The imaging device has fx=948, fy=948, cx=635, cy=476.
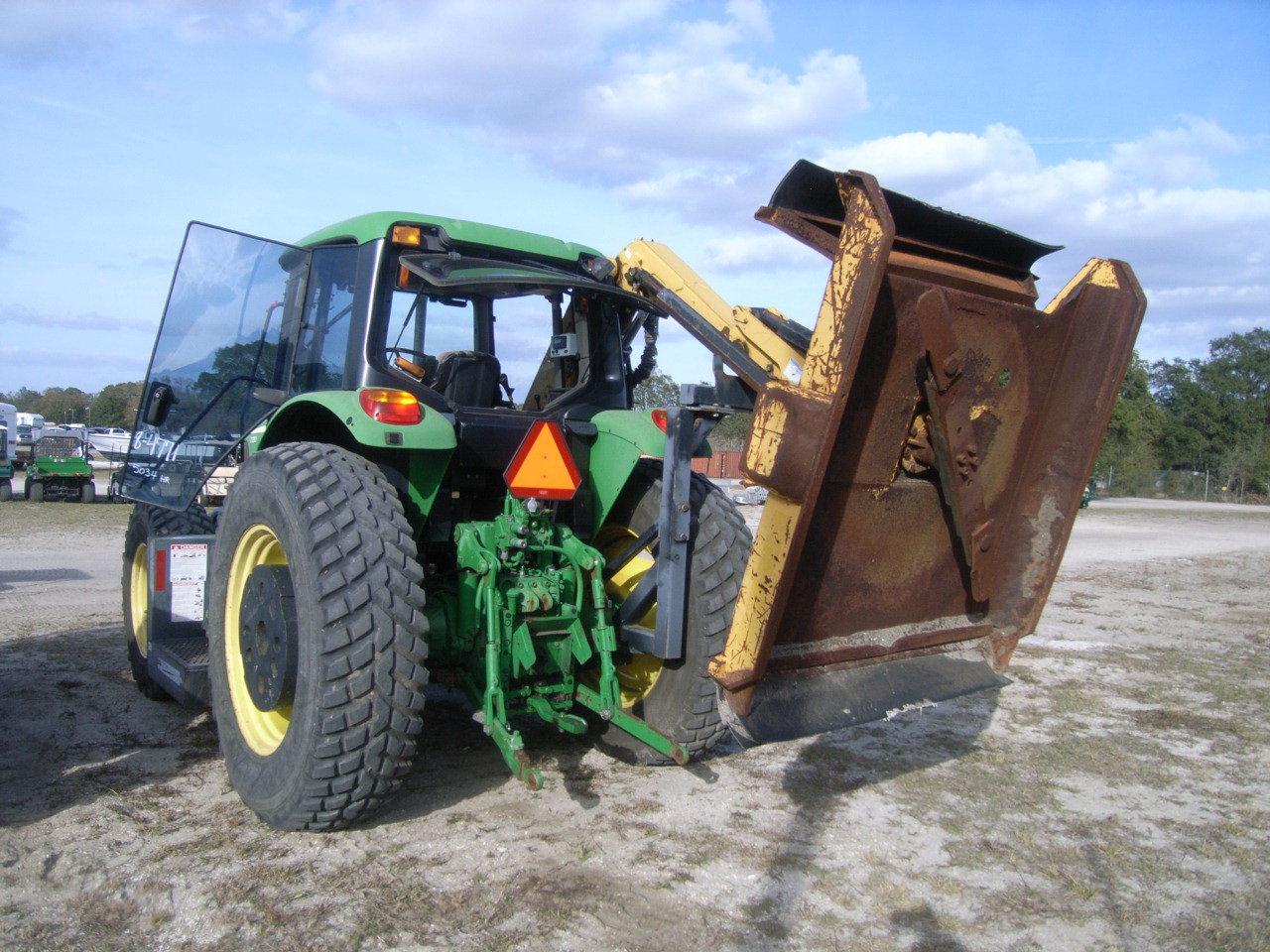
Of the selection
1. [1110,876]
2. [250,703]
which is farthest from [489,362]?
[1110,876]

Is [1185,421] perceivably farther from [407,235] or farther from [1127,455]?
[407,235]

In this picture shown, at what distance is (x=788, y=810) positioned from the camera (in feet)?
12.5

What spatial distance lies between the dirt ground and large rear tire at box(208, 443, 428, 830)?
0.20 m

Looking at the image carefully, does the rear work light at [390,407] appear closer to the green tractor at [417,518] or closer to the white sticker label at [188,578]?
the green tractor at [417,518]

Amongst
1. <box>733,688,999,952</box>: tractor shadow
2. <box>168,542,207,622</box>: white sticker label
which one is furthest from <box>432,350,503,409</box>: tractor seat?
<box>733,688,999,952</box>: tractor shadow

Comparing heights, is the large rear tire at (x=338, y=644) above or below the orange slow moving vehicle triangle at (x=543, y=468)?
below

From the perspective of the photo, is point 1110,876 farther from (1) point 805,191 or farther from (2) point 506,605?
(1) point 805,191

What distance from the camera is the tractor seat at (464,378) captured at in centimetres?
416

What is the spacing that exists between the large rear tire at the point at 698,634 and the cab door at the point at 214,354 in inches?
77.0

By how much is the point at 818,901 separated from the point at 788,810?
77 centimetres

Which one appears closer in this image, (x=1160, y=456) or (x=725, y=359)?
(x=725, y=359)

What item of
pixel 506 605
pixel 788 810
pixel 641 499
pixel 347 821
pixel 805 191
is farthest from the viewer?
pixel 641 499

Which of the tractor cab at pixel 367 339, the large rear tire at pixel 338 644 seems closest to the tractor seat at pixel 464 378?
the tractor cab at pixel 367 339

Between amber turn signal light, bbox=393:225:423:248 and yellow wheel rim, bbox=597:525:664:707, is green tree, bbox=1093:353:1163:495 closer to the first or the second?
yellow wheel rim, bbox=597:525:664:707
